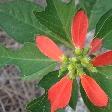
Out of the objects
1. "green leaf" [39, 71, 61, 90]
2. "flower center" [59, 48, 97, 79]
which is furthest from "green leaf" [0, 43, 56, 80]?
"flower center" [59, 48, 97, 79]

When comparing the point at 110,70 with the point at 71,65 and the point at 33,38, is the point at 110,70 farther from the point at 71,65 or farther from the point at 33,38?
the point at 33,38

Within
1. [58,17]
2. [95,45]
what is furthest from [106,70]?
[58,17]

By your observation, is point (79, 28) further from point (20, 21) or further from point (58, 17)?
point (20, 21)

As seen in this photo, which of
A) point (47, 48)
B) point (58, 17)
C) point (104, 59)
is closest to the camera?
point (104, 59)

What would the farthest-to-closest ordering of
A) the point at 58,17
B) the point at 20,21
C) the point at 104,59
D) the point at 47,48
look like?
the point at 20,21 → the point at 58,17 → the point at 47,48 → the point at 104,59

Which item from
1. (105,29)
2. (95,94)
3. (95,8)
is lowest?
(95,94)

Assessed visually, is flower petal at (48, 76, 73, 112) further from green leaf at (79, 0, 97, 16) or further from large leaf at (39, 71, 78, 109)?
green leaf at (79, 0, 97, 16)
